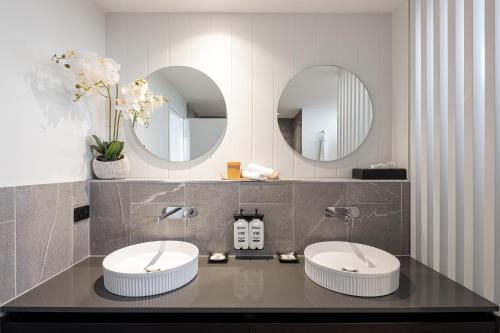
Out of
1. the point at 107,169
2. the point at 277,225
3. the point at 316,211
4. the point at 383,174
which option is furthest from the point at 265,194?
the point at 107,169

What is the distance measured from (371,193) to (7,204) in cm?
171

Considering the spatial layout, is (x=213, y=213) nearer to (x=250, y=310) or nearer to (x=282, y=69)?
(x=250, y=310)

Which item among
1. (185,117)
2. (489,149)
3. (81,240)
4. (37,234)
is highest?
(185,117)

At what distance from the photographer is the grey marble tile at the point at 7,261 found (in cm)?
99

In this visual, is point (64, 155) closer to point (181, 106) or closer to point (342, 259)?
point (181, 106)

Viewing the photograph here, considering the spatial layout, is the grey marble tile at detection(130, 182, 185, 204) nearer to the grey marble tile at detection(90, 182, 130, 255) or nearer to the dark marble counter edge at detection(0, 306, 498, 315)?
the grey marble tile at detection(90, 182, 130, 255)

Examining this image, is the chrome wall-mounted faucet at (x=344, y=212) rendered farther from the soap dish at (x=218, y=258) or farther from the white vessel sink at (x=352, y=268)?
the soap dish at (x=218, y=258)

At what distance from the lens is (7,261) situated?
1010 millimetres

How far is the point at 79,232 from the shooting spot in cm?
143

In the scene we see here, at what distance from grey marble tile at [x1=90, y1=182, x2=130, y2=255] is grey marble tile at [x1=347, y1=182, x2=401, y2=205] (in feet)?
4.26

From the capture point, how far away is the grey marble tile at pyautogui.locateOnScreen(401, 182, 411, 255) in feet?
5.00

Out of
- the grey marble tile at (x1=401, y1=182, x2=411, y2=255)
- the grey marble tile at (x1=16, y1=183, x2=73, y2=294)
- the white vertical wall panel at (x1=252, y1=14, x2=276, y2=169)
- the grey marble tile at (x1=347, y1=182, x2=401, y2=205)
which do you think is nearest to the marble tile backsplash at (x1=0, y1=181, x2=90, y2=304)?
the grey marble tile at (x1=16, y1=183, x2=73, y2=294)

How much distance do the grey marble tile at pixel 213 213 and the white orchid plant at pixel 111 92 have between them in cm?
51

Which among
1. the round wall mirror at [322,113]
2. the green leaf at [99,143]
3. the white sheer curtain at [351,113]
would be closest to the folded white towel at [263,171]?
the round wall mirror at [322,113]
